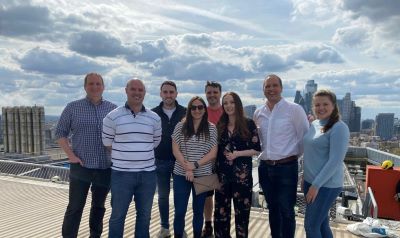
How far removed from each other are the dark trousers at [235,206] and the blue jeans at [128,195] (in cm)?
84

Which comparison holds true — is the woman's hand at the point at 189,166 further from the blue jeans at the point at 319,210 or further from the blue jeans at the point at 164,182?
the blue jeans at the point at 319,210

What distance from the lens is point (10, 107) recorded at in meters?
67.1

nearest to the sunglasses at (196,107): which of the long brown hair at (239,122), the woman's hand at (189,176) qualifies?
the long brown hair at (239,122)

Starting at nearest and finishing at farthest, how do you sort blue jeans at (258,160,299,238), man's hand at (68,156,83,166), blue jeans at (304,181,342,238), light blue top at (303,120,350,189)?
1. light blue top at (303,120,350,189)
2. blue jeans at (304,181,342,238)
3. blue jeans at (258,160,299,238)
4. man's hand at (68,156,83,166)

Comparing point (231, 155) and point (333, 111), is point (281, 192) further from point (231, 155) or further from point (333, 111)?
point (333, 111)

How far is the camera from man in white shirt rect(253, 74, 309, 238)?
4117 millimetres

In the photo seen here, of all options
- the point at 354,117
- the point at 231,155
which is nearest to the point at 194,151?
the point at 231,155

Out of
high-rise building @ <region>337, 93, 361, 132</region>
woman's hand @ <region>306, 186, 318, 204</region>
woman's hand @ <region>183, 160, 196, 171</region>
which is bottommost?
high-rise building @ <region>337, 93, 361, 132</region>

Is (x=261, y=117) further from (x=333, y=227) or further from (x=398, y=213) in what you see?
(x=398, y=213)

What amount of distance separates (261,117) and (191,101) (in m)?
0.84

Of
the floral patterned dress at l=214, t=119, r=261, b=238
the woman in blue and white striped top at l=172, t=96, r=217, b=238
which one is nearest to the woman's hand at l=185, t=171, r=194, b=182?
the woman in blue and white striped top at l=172, t=96, r=217, b=238

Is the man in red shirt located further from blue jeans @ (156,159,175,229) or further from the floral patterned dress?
blue jeans @ (156,159,175,229)

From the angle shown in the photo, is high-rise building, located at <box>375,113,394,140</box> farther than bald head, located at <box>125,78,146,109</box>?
Yes

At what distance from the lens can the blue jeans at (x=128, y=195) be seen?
3945 mm
